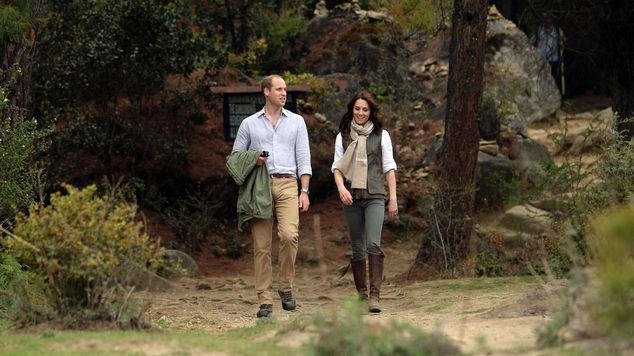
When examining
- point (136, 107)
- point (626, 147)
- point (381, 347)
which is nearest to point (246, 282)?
point (136, 107)

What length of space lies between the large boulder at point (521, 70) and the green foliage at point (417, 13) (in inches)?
57.3

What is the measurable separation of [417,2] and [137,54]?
7.76 metres

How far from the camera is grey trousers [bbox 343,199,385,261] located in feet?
34.6

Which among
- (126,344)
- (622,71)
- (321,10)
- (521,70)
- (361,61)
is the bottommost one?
(126,344)

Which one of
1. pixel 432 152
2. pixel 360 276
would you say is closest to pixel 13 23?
pixel 360 276

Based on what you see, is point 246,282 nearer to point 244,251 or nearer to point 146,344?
point 244,251

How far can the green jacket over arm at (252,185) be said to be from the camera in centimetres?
1027

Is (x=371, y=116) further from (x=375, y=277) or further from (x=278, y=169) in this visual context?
(x=375, y=277)

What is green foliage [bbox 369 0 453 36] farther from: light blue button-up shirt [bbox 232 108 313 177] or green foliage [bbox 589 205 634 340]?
green foliage [bbox 589 205 634 340]

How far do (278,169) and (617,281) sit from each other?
16.1 feet

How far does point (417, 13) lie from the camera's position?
76.7 ft

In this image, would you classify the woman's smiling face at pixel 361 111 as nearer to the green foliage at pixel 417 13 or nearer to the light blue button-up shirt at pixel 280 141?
the light blue button-up shirt at pixel 280 141

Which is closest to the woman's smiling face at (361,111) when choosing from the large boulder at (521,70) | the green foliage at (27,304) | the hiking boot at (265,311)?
the hiking boot at (265,311)

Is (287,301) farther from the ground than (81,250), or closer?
closer
